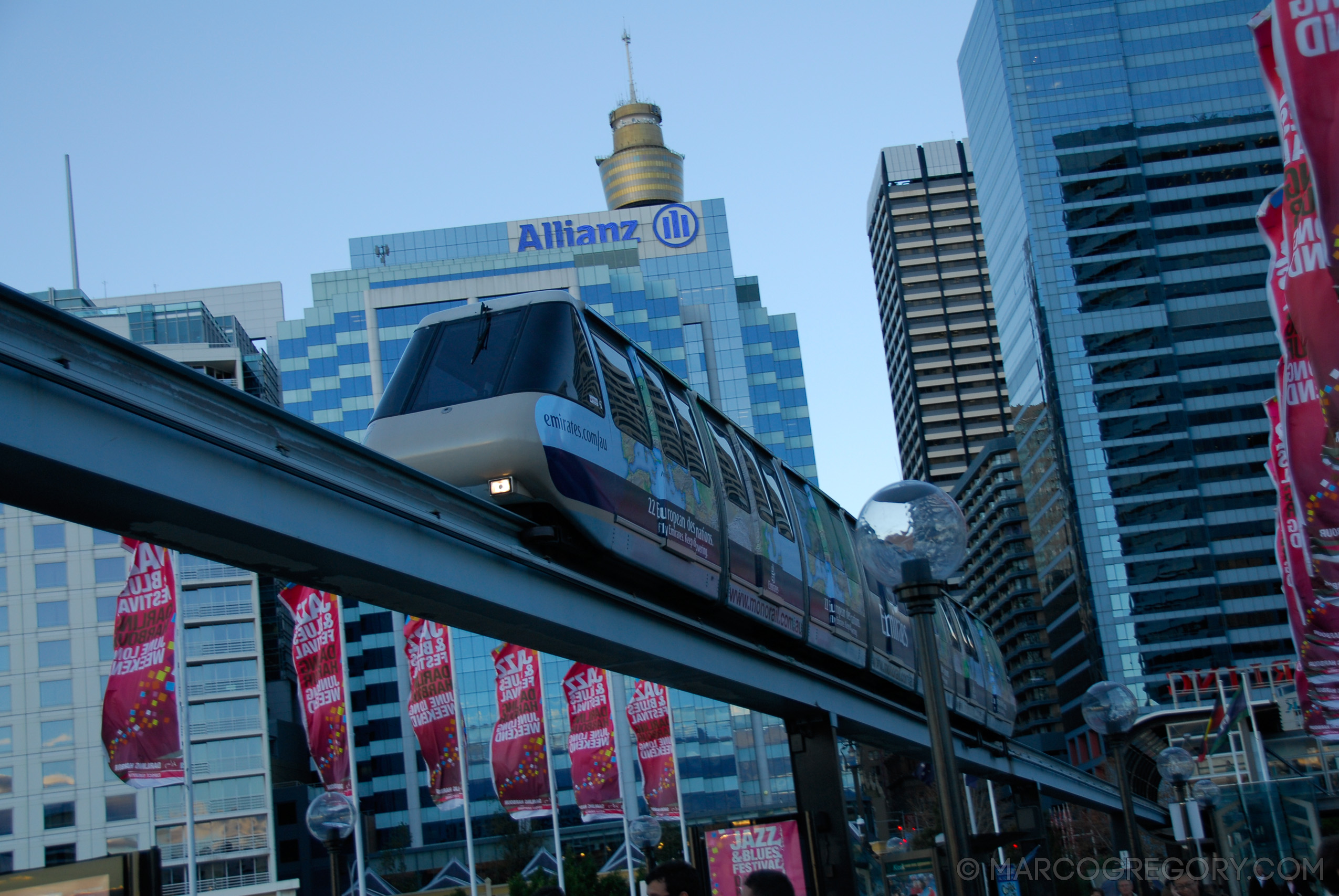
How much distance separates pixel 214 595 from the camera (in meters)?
82.4

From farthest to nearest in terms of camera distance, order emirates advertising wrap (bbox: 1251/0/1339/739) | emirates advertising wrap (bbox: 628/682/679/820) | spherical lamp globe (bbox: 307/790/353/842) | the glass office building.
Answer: the glass office building < emirates advertising wrap (bbox: 628/682/679/820) < spherical lamp globe (bbox: 307/790/353/842) < emirates advertising wrap (bbox: 1251/0/1339/739)

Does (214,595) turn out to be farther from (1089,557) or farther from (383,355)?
(1089,557)

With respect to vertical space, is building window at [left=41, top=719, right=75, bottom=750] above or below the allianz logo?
below

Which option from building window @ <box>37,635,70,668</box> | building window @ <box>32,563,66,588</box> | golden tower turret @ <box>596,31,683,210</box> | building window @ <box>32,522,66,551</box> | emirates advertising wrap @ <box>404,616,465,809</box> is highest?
golden tower turret @ <box>596,31,683,210</box>

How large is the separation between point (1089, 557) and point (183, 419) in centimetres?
11587

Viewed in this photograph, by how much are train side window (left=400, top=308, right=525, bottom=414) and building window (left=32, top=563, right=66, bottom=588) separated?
6781 cm

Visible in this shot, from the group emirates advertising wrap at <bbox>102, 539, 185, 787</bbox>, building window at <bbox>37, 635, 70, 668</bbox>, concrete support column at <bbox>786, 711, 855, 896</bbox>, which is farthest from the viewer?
building window at <bbox>37, 635, 70, 668</bbox>

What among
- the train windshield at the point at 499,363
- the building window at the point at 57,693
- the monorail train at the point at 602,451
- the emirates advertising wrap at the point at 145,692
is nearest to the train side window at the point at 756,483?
the monorail train at the point at 602,451

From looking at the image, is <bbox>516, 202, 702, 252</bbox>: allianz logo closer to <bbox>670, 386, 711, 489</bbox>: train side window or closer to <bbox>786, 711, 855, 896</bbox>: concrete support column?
<bbox>786, 711, 855, 896</bbox>: concrete support column

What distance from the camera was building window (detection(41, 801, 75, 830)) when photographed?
229ft

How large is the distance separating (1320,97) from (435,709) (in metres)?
21.7

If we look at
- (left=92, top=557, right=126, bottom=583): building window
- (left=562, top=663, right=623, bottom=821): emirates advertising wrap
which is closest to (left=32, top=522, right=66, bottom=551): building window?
(left=92, top=557, right=126, bottom=583): building window

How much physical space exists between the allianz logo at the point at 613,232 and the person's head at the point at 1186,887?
109m

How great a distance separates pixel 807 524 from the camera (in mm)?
18406
